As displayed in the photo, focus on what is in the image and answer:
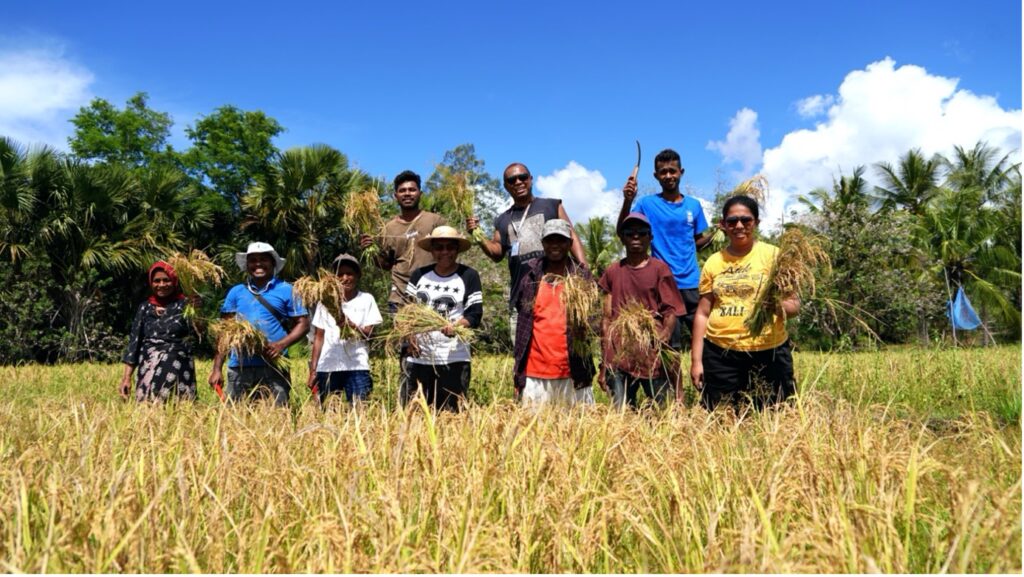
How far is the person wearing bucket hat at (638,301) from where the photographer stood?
377 centimetres

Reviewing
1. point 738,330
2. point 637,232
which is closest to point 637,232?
point 637,232

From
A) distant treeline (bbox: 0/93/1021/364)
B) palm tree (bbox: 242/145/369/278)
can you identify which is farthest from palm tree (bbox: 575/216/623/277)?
palm tree (bbox: 242/145/369/278)

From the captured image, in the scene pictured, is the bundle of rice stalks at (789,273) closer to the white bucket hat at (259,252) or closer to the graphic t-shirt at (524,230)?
the graphic t-shirt at (524,230)

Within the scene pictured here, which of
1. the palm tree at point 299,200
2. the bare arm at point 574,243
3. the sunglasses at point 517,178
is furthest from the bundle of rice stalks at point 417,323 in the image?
the palm tree at point 299,200

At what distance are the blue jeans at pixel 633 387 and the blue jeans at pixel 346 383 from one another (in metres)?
1.65

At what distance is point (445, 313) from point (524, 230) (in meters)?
0.77

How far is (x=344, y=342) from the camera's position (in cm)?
441

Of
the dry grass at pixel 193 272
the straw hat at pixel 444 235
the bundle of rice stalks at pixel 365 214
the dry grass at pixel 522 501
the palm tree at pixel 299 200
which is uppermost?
the palm tree at pixel 299 200

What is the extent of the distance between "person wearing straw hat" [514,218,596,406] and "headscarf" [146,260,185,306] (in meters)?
2.59

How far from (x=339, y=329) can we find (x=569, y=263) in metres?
1.63

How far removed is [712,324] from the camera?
3.71 meters

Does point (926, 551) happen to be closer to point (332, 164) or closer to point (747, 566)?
point (747, 566)

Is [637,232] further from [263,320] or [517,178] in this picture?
[263,320]

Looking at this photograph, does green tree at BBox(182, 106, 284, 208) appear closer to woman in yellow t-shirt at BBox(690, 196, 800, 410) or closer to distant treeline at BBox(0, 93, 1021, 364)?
distant treeline at BBox(0, 93, 1021, 364)
